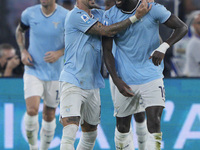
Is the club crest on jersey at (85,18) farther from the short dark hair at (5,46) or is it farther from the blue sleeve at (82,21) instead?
the short dark hair at (5,46)

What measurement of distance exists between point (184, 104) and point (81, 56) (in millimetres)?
2637

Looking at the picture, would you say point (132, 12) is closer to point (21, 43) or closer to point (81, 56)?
point (81, 56)

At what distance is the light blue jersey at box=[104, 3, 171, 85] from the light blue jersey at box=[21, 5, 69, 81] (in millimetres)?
1535

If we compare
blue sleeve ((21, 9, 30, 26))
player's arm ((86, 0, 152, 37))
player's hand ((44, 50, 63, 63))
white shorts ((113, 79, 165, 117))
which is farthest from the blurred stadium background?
player's arm ((86, 0, 152, 37))

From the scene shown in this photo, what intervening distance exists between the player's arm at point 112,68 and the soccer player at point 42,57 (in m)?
1.53

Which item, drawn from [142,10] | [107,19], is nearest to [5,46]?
[107,19]

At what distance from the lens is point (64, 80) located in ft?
18.4

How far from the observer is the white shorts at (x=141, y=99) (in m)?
5.45

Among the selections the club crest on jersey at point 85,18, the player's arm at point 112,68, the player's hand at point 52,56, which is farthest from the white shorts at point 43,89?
the club crest on jersey at point 85,18

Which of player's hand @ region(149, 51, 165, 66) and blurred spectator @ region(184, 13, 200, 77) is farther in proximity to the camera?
blurred spectator @ region(184, 13, 200, 77)

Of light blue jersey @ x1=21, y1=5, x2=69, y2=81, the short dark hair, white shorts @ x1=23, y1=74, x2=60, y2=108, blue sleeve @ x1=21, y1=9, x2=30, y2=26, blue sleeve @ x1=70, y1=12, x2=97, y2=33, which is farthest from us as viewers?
the short dark hair

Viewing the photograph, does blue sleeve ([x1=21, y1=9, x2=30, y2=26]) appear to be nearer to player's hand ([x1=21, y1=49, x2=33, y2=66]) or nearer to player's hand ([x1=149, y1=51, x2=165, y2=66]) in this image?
player's hand ([x1=21, y1=49, x2=33, y2=66])

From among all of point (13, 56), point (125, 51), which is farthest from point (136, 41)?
point (13, 56)

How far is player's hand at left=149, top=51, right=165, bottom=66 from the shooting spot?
Result: 207 inches
